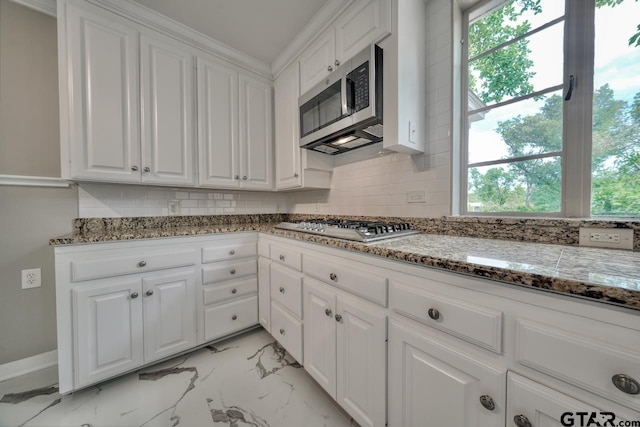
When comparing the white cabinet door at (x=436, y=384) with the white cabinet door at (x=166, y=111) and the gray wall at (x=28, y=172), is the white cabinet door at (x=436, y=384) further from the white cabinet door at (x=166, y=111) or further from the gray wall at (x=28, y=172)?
the gray wall at (x=28, y=172)

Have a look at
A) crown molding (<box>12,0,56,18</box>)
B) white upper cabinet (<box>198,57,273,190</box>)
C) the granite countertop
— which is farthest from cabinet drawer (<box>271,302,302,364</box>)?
crown molding (<box>12,0,56,18</box>)

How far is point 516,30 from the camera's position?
1.25 metres

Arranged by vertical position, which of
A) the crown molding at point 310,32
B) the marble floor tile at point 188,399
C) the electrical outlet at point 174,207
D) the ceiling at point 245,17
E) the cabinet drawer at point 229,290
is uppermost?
the ceiling at point 245,17

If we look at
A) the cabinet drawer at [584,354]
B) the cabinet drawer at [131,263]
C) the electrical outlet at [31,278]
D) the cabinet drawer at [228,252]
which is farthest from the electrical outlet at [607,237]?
the electrical outlet at [31,278]

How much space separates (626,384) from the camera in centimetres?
44

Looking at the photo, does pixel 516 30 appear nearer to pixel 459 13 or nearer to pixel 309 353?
pixel 459 13

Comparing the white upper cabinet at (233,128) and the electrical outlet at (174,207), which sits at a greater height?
the white upper cabinet at (233,128)

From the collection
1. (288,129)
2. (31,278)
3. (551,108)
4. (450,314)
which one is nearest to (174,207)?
(31,278)

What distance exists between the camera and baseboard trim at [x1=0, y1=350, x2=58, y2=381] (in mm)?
1435

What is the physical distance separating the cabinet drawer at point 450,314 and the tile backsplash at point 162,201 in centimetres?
196

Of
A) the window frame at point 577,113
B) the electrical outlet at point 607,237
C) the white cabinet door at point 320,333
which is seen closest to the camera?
the electrical outlet at point 607,237

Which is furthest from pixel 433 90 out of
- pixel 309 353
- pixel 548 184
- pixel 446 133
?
pixel 309 353

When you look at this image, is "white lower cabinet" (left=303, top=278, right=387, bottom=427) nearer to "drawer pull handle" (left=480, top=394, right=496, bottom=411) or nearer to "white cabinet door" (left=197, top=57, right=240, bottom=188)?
"drawer pull handle" (left=480, top=394, right=496, bottom=411)

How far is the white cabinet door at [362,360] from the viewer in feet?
3.00
